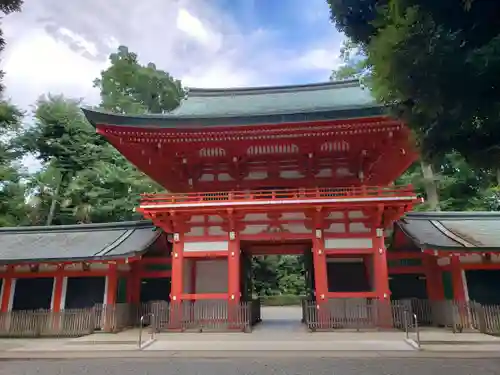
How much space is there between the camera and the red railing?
11.4m

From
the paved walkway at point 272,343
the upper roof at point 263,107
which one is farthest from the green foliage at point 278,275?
the paved walkway at point 272,343

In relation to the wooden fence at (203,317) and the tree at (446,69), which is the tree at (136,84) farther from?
the tree at (446,69)

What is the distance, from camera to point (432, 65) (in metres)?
4.32

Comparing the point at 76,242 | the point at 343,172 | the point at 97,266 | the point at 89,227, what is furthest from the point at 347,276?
the point at 89,227

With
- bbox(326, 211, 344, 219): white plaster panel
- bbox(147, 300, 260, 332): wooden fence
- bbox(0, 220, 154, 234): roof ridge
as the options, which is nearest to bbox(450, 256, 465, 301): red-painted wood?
bbox(326, 211, 344, 219): white plaster panel

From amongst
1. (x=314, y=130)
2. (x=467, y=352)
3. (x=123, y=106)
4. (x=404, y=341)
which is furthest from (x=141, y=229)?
(x=123, y=106)

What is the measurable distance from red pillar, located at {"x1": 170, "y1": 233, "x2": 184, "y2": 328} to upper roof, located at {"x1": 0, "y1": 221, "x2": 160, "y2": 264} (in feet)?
3.84

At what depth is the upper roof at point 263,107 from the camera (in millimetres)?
11094

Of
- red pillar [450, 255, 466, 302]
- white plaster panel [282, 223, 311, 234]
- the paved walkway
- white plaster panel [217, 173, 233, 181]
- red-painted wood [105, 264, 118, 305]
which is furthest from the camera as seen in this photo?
white plaster panel [217, 173, 233, 181]

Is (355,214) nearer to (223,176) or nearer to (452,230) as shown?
(452,230)

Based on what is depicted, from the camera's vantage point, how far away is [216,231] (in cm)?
1258

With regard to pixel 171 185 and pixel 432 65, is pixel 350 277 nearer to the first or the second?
pixel 171 185

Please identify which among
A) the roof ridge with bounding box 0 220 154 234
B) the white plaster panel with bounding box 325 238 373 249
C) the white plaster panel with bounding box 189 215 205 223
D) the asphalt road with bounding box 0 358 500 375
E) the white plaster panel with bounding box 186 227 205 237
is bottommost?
the asphalt road with bounding box 0 358 500 375

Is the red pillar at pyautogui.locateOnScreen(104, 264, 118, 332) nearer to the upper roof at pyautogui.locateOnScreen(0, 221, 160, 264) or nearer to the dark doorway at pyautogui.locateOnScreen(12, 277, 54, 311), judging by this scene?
the upper roof at pyautogui.locateOnScreen(0, 221, 160, 264)
